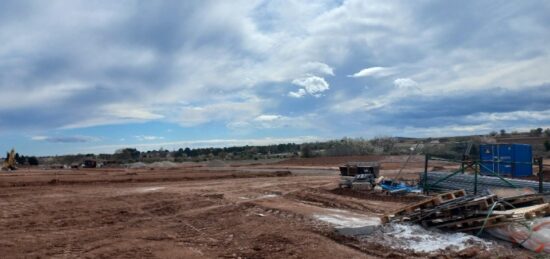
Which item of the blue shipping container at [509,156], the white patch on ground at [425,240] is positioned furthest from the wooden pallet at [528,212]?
the blue shipping container at [509,156]

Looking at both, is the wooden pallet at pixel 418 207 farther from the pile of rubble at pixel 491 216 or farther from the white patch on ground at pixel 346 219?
the white patch on ground at pixel 346 219

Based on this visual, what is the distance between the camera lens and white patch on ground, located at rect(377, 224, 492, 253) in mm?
9023

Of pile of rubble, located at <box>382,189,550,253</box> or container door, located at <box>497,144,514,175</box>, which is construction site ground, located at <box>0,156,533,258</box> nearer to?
pile of rubble, located at <box>382,189,550,253</box>

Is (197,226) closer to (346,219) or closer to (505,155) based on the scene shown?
(346,219)

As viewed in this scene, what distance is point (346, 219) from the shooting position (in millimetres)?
12336

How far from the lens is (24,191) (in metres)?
22.5

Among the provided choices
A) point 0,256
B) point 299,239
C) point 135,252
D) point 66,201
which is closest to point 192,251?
point 135,252

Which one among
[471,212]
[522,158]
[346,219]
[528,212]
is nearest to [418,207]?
[471,212]

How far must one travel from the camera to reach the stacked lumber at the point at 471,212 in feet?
30.9

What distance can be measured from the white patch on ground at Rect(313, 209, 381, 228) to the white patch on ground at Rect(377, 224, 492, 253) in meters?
1.03

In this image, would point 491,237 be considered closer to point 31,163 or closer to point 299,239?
point 299,239

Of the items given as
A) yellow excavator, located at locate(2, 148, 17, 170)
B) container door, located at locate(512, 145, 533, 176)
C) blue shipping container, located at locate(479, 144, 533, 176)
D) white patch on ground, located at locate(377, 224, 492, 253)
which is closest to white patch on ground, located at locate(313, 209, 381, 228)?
white patch on ground, located at locate(377, 224, 492, 253)

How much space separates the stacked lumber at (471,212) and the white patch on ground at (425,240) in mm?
306

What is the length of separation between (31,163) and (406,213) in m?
75.7
